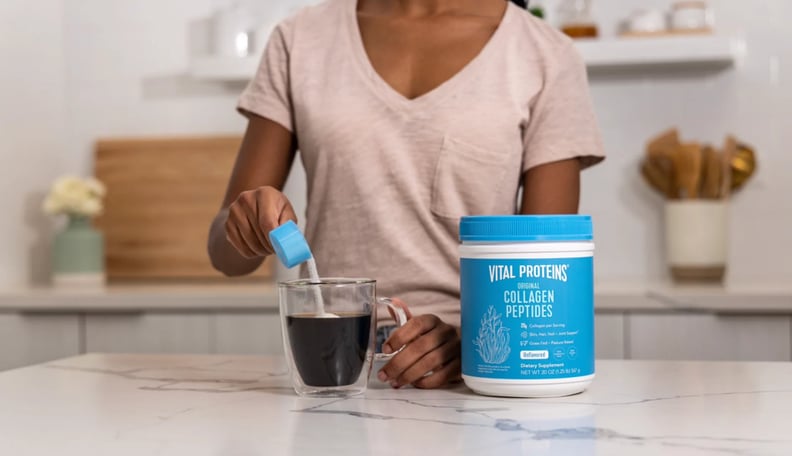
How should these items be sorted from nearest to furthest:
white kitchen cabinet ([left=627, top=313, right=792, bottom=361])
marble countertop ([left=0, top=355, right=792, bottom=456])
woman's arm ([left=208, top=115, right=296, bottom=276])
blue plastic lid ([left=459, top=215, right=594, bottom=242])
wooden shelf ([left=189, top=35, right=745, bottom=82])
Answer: marble countertop ([left=0, top=355, right=792, bottom=456]) < blue plastic lid ([left=459, top=215, right=594, bottom=242]) < woman's arm ([left=208, top=115, right=296, bottom=276]) < white kitchen cabinet ([left=627, top=313, right=792, bottom=361]) < wooden shelf ([left=189, top=35, right=745, bottom=82])

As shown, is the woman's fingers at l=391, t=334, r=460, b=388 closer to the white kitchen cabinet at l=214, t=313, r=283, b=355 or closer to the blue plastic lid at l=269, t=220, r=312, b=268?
the blue plastic lid at l=269, t=220, r=312, b=268

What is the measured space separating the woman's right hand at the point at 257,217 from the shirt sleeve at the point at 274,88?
1.11 ft

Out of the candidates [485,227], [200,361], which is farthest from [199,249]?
[485,227]

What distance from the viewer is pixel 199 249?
7.96ft

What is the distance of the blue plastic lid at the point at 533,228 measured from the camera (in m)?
0.73

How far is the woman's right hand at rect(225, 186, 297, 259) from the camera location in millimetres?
821

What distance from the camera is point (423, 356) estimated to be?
2.79ft

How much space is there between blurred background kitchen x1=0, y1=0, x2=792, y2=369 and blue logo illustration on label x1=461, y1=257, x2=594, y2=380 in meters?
1.14

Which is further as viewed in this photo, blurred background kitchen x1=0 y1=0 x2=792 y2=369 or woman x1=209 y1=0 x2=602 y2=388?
blurred background kitchen x1=0 y1=0 x2=792 y2=369

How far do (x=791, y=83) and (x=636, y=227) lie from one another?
49 centimetres

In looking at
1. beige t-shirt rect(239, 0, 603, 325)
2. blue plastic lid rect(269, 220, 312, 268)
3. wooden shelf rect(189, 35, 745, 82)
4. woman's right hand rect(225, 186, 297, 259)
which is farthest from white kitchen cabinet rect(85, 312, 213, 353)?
blue plastic lid rect(269, 220, 312, 268)

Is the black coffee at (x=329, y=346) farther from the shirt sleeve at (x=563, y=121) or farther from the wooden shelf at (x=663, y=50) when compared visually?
the wooden shelf at (x=663, y=50)

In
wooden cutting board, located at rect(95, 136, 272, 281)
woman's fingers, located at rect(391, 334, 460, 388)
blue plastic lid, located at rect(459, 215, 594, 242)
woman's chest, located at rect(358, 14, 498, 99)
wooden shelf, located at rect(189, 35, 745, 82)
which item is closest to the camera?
blue plastic lid, located at rect(459, 215, 594, 242)

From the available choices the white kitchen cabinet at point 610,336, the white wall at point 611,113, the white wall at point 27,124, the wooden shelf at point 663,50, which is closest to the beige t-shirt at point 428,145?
the white kitchen cabinet at point 610,336
